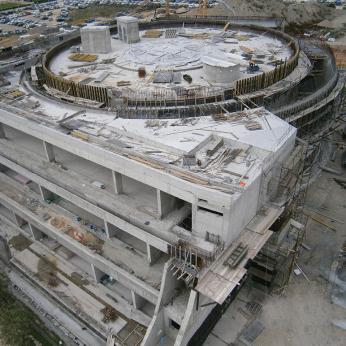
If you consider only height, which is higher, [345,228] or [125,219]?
[125,219]

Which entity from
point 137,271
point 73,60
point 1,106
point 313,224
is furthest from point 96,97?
point 313,224

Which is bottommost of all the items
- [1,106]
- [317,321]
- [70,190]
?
[317,321]

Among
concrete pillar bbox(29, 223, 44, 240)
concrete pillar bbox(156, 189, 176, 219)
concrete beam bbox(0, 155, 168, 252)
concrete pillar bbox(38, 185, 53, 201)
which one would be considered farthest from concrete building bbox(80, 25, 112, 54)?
concrete pillar bbox(156, 189, 176, 219)

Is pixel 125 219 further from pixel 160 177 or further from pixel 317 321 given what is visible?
pixel 317 321

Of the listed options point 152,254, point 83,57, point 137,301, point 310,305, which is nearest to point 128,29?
point 83,57

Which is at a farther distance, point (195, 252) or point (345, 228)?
point (345, 228)

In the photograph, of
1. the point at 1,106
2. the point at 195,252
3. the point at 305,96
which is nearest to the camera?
the point at 195,252
